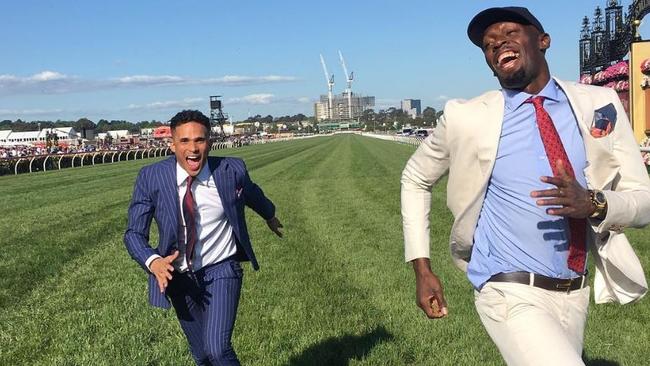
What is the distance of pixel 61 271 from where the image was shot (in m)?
10.1

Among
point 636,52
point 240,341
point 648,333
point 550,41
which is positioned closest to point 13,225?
point 240,341

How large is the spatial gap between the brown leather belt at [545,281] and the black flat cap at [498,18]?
1171 millimetres

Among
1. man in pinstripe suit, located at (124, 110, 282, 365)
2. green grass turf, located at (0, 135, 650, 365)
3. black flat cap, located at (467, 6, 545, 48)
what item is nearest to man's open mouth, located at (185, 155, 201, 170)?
man in pinstripe suit, located at (124, 110, 282, 365)

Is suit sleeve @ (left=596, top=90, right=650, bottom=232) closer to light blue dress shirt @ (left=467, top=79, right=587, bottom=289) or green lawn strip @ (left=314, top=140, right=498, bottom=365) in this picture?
light blue dress shirt @ (left=467, top=79, right=587, bottom=289)

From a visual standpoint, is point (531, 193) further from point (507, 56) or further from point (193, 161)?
point (193, 161)

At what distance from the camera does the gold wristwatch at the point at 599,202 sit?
111 inches

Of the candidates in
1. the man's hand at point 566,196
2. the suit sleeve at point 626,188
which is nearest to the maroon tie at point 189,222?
the man's hand at point 566,196

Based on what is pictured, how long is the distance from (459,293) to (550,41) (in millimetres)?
4854

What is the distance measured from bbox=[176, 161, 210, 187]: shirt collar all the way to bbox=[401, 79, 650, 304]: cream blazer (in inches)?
56.0

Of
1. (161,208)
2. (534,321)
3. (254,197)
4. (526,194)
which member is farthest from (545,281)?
(161,208)

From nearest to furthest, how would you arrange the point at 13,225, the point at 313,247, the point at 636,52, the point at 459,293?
1. the point at 459,293
2. the point at 313,247
3. the point at 13,225
4. the point at 636,52

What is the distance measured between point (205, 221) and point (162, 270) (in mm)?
489

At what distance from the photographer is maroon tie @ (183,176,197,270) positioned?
170 inches

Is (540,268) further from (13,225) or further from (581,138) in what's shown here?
(13,225)
